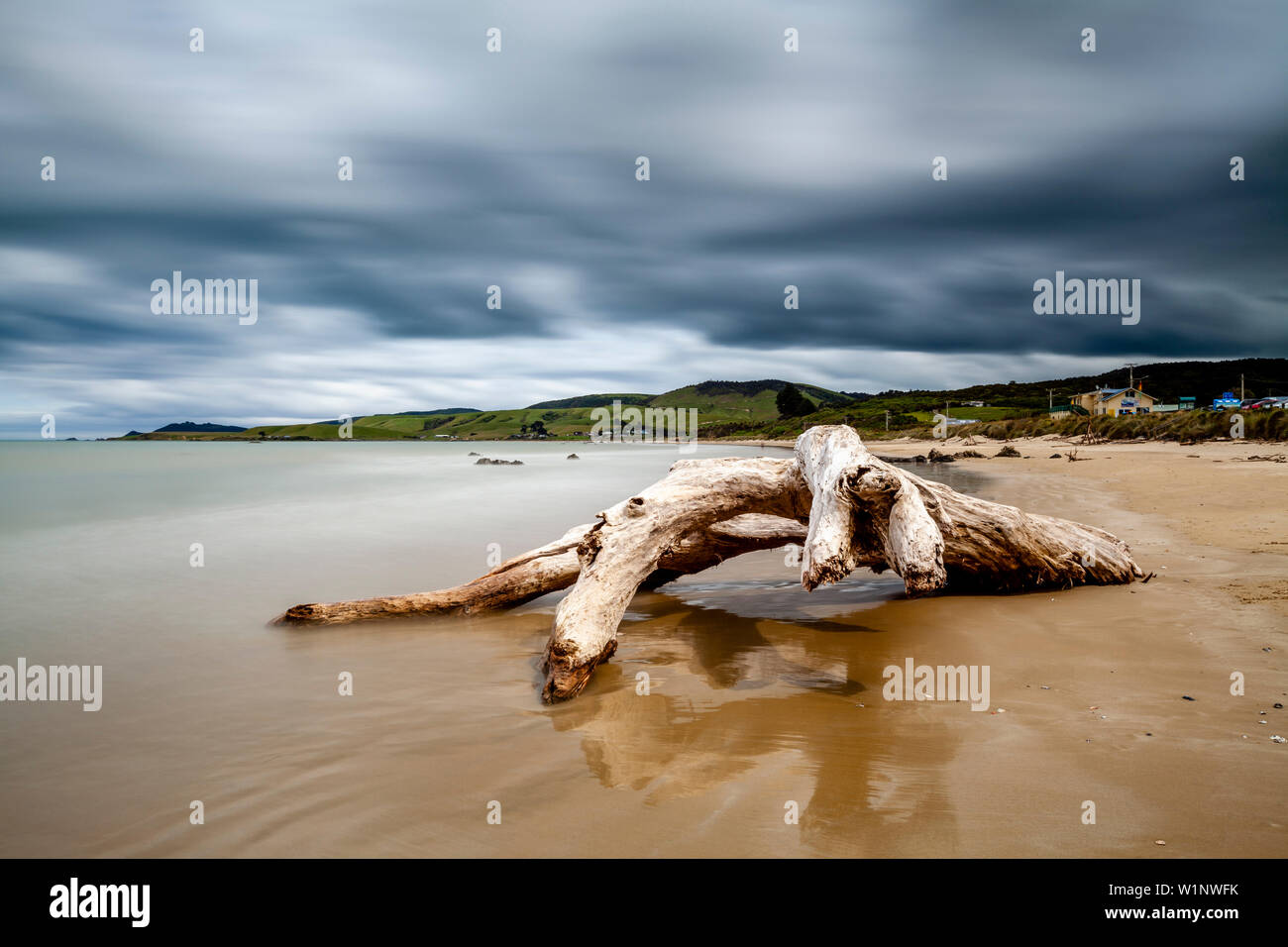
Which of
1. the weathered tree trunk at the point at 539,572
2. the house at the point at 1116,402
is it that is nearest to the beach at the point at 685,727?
the weathered tree trunk at the point at 539,572

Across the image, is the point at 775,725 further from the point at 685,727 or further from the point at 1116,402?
the point at 1116,402

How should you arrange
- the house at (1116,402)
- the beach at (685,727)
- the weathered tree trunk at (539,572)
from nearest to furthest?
the beach at (685,727) < the weathered tree trunk at (539,572) < the house at (1116,402)

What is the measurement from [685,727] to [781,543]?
4.33 m

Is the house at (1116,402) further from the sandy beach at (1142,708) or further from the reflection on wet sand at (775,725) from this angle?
the reflection on wet sand at (775,725)

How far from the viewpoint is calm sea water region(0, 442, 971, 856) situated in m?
3.47

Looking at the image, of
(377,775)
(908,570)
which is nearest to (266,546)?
(377,775)

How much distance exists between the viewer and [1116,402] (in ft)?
262

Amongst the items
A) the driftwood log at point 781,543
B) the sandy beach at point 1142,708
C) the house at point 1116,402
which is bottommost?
the sandy beach at point 1142,708

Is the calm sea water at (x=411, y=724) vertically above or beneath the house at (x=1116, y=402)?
beneath

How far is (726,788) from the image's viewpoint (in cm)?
371

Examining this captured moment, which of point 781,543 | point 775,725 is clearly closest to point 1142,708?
point 775,725

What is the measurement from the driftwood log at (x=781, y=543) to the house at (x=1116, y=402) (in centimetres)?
8210

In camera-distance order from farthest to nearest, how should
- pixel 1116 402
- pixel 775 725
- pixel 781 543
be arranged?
pixel 1116 402
pixel 781 543
pixel 775 725

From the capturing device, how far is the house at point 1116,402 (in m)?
78.6
